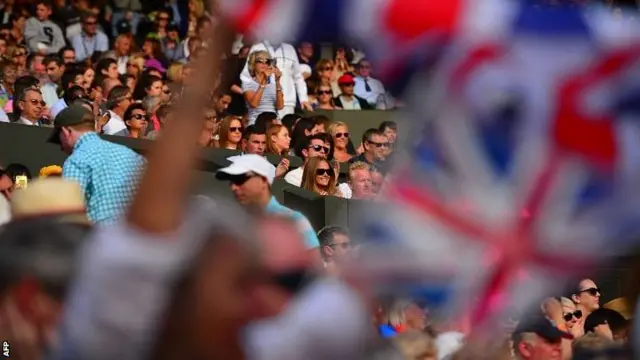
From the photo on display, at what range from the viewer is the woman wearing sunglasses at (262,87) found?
1216 centimetres

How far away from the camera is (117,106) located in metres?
11.4

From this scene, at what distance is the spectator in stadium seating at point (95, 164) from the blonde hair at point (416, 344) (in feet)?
8.35

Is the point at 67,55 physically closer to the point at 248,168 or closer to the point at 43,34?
the point at 43,34

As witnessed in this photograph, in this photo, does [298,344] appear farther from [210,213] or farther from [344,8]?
[344,8]

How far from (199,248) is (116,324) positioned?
211mm

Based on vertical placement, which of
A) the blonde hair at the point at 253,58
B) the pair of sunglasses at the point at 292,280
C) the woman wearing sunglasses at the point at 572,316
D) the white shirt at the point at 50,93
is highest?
the blonde hair at the point at 253,58

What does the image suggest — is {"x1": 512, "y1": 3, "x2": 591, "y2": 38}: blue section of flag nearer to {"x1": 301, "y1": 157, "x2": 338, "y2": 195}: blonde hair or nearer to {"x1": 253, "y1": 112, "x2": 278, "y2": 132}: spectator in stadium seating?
{"x1": 301, "y1": 157, "x2": 338, "y2": 195}: blonde hair

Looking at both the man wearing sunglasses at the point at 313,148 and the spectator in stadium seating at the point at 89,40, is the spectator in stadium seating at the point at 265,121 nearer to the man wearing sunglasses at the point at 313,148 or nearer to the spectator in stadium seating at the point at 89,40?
the man wearing sunglasses at the point at 313,148

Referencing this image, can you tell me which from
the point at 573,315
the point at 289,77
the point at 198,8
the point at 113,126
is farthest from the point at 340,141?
the point at 198,8

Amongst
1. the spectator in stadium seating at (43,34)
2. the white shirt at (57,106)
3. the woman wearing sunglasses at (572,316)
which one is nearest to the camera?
the woman wearing sunglasses at (572,316)

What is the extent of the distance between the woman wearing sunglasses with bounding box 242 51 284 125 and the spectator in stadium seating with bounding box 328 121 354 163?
68cm

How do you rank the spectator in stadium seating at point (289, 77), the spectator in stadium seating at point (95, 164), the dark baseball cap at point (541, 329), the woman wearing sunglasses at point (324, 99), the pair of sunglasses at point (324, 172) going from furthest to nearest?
the woman wearing sunglasses at point (324, 99) < the spectator in stadium seating at point (289, 77) < the pair of sunglasses at point (324, 172) < the spectator in stadium seating at point (95, 164) < the dark baseball cap at point (541, 329)

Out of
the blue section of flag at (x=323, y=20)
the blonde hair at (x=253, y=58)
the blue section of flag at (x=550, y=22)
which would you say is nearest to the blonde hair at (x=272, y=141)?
the blonde hair at (x=253, y=58)

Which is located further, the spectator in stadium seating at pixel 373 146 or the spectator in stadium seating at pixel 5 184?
the spectator in stadium seating at pixel 373 146
